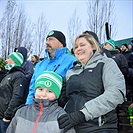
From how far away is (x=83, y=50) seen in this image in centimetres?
250


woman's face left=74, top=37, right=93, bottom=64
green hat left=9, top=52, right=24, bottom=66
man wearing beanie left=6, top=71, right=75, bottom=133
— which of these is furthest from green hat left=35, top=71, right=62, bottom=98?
green hat left=9, top=52, right=24, bottom=66

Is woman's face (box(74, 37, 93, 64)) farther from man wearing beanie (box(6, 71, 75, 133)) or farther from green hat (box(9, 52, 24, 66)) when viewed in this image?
green hat (box(9, 52, 24, 66))

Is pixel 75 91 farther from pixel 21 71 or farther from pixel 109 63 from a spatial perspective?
pixel 21 71

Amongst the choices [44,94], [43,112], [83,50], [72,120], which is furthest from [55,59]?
[72,120]

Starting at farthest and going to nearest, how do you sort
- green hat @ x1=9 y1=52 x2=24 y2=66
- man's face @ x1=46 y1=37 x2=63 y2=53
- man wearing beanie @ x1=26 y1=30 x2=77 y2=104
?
green hat @ x1=9 y1=52 x2=24 y2=66 → man's face @ x1=46 y1=37 x2=63 y2=53 → man wearing beanie @ x1=26 y1=30 x2=77 y2=104

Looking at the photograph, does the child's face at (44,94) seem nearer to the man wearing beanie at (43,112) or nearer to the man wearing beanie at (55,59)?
the man wearing beanie at (43,112)

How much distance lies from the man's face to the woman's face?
0.76m

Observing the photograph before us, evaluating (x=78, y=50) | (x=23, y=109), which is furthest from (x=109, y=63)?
(x=23, y=109)

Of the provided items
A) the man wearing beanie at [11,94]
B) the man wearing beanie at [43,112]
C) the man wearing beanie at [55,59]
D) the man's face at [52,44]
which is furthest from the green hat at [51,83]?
the man wearing beanie at [11,94]

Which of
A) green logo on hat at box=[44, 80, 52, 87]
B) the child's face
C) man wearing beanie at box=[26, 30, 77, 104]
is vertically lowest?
the child's face

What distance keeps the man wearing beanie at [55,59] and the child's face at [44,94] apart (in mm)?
594

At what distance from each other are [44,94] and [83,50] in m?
0.64

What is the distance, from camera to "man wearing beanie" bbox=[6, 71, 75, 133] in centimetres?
212

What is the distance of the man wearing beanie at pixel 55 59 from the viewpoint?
301 centimetres
